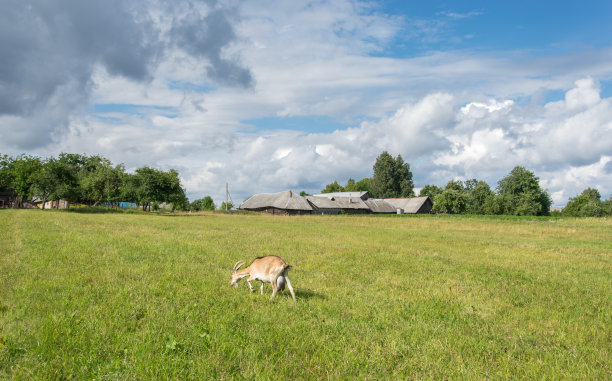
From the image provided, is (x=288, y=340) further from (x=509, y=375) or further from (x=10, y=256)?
(x=10, y=256)

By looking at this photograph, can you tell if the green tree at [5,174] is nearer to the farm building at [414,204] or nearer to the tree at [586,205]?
the farm building at [414,204]

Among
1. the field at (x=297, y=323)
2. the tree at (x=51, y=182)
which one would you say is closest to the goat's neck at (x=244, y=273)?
the field at (x=297, y=323)

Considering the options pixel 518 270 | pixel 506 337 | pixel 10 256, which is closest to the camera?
pixel 506 337

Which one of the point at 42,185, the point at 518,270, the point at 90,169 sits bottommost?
the point at 518,270

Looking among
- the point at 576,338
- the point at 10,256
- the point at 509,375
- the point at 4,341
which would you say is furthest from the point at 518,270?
the point at 10,256

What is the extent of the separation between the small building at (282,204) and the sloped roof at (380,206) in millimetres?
21804

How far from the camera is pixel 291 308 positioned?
7.46 meters

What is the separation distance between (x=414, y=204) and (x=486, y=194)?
82.3 ft

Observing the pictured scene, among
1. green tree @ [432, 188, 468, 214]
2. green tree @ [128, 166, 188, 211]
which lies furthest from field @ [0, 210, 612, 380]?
green tree @ [432, 188, 468, 214]

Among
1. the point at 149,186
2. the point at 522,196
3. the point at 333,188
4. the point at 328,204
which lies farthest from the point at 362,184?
the point at 149,186

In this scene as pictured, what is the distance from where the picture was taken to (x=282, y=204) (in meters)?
92.0

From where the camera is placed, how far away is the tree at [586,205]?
107 meters

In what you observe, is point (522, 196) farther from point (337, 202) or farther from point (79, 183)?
point (79, 183)

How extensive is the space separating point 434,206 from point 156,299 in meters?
106
